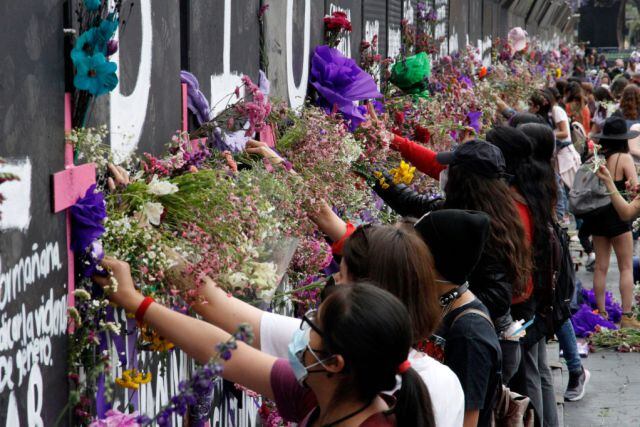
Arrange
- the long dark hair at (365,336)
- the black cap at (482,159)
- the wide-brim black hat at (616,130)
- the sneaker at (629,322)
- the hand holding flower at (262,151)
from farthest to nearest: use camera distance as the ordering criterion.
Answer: the sneaker at (629,322) → the wide-brim black hat at (616,130) → the black cap at (482,159) → the hand holding flower at (262,151) → the long dark hair at (365,336)

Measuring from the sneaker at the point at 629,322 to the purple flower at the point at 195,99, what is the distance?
5656mm

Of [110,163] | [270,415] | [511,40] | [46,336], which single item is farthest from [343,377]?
[511,40]

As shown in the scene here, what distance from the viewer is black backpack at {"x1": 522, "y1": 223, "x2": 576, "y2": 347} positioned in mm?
4727

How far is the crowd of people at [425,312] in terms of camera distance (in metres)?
2.24

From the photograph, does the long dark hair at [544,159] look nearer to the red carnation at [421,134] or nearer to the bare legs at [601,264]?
the red carnation at [421,134]

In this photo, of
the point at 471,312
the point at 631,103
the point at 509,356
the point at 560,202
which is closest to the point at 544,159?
the point at 509,356

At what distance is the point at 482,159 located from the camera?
13.4 ft

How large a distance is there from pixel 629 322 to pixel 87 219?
681 centimetres

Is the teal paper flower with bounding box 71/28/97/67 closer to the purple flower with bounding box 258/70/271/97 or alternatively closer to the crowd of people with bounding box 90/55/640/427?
the crowd of people with bounding box 90/55/640/427

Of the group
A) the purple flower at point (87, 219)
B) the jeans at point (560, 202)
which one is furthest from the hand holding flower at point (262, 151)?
the jeans at point (560, 202)

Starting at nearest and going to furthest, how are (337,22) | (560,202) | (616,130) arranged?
(337,22), (616,130), (560,202)

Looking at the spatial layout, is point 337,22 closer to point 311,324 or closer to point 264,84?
point 264,84

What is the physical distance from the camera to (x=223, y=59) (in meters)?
4.22

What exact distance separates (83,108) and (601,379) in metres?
5.67
